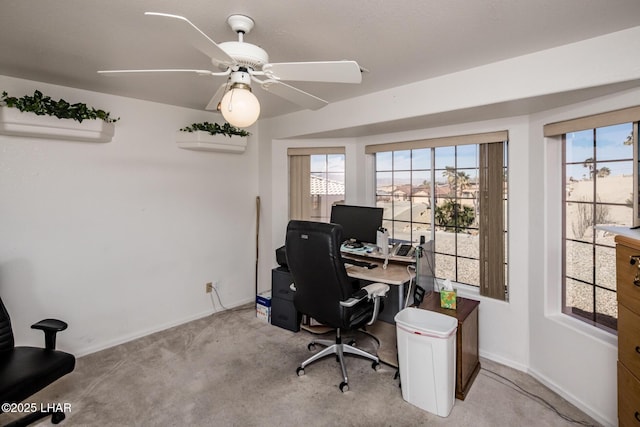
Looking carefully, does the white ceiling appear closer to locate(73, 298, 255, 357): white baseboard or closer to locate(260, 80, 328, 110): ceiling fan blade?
Answer: locate(260, 80, 328, 110): ceiling fan blade

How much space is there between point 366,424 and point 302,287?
3.18 feet

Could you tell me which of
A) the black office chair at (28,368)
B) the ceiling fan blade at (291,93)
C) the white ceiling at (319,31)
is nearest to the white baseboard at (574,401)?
the white ceiling at (319,31)

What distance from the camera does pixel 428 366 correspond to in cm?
205

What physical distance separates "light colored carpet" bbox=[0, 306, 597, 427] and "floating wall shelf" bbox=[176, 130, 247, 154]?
195cm

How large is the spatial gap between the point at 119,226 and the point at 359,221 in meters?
2.26

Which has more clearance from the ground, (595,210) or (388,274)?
(595,210)

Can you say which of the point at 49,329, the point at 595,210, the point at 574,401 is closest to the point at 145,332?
the point at 49,329

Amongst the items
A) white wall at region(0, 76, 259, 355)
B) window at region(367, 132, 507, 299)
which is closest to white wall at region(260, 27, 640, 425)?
window at region(367, 132, 507, 299)

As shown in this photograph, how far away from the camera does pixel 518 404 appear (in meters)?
2.14

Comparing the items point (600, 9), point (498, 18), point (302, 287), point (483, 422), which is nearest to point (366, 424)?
point (483, 422)

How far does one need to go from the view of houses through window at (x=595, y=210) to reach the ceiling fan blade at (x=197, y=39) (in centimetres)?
234

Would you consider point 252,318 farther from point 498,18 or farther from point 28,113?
point 498,18

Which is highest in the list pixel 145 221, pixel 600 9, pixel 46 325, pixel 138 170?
pixel 600 9

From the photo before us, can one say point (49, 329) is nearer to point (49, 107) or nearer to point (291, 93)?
point (49, 107)
